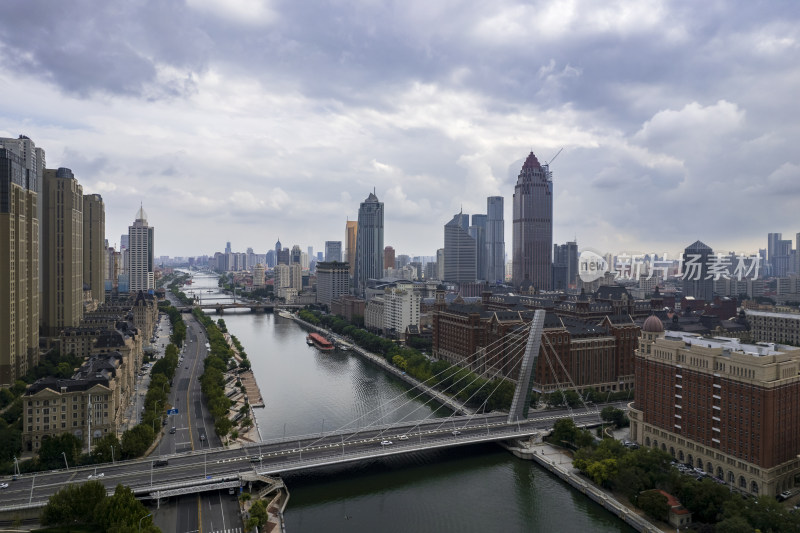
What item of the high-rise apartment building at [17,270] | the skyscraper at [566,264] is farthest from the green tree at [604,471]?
the skyscraper at [566,264]

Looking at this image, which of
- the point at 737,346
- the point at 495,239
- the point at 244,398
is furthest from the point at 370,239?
the point at 737,346

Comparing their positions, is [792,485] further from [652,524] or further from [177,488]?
[177,488]

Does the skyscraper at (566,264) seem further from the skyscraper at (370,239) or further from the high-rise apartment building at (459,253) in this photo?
the skyscraper at (370,239)

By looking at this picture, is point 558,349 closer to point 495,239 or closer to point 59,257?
point 59,257

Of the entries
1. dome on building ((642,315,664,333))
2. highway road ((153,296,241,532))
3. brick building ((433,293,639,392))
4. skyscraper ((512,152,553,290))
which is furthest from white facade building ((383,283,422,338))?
skyscraper ((512,152,553,290))

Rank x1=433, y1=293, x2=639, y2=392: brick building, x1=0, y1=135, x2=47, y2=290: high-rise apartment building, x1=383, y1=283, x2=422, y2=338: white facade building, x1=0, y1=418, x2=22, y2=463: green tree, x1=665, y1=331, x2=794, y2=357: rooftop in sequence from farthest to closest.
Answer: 1. x1=383, y1=283, x2=422, y2=338: white facade building
2. x1=0, y1=135, x2=47, y2=290: high-rise apartment building
3. x1=433, y1=293, x2=639, y2=392: brick building
4. x1=0, y1=418, x2=22, y2=463: green tree
5. x1=665, y1=331, x2=794, y2=357: rooftop

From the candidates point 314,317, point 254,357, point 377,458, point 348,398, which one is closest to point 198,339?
point 254,357

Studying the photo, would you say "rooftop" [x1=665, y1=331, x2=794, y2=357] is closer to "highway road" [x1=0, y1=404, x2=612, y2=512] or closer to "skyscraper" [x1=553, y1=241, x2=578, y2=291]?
"highway road" [x1=0, y1=404, x2=612, y2=512]
